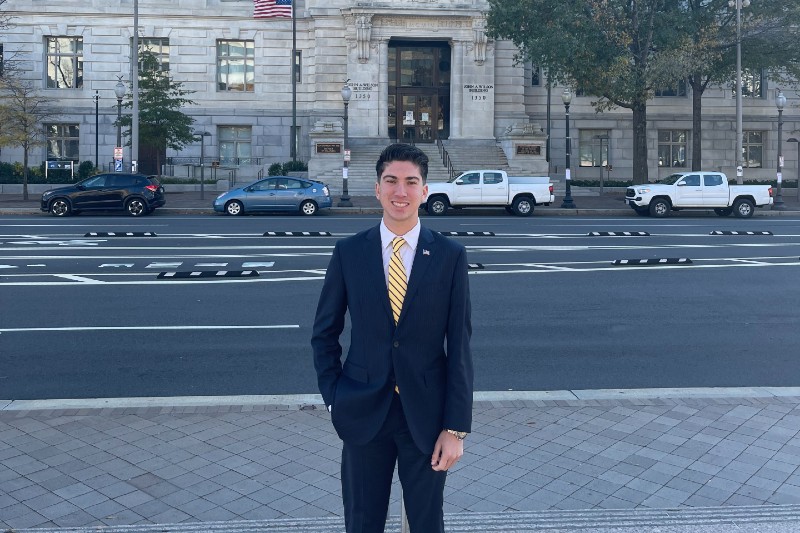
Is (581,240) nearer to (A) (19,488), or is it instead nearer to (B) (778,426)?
(B) (778,426)

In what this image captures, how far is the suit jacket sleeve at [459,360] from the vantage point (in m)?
4.26

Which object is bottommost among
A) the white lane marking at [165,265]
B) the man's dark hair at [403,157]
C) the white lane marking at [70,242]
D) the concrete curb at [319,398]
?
the concrete curb at [319,398]

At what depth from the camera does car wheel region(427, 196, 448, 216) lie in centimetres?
3306

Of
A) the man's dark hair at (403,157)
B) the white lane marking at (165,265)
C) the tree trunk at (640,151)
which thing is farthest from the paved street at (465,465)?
the tree trunk at (640,151)

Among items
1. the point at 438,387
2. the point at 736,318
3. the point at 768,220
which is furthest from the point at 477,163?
the point at 438,387

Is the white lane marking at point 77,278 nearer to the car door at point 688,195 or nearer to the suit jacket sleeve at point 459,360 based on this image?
the suit jacket sleeve at point 459,360

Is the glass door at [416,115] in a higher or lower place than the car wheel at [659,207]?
higher

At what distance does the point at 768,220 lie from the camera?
33.8 metres

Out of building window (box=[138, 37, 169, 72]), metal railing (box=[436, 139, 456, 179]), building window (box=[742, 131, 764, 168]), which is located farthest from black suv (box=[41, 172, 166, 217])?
building window (box=[742, 131, 764, 168])

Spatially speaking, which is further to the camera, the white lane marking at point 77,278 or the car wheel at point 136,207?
the car wheel at point 136,207

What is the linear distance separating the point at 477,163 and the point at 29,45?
22.5 metres

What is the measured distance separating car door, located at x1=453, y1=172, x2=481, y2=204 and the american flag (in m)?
12.3

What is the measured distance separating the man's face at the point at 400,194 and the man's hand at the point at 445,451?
93 cm

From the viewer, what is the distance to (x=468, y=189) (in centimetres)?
3359
